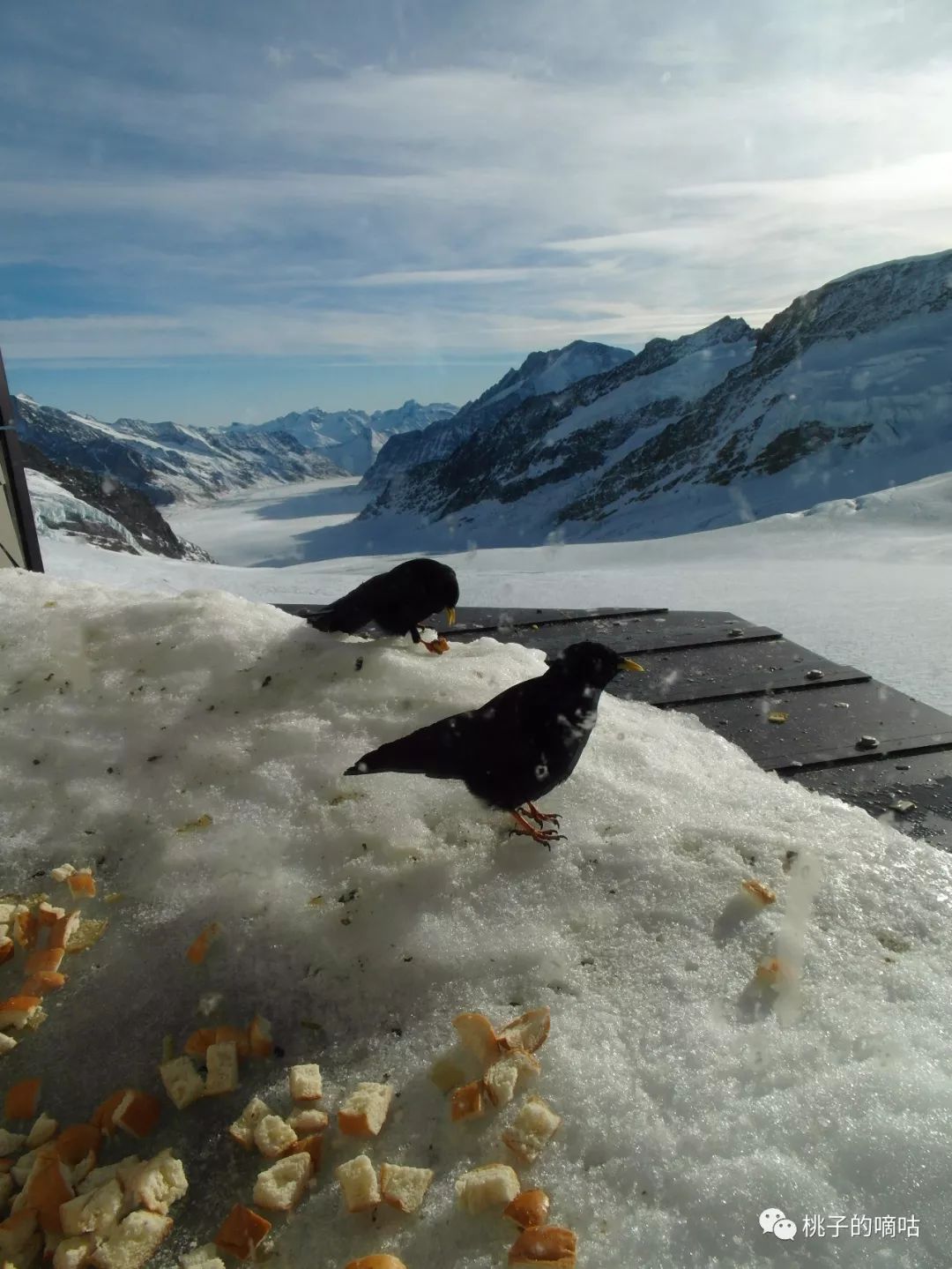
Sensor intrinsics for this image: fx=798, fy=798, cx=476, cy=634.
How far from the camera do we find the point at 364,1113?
A: 1525mm

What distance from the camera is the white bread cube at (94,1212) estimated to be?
1.39 metres

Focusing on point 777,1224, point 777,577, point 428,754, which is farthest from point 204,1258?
point 777,577

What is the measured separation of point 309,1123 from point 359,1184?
0.54ft

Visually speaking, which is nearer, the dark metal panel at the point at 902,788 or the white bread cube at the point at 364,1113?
the white bread cube at the point at 364,1113

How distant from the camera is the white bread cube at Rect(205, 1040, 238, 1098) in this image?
1.60 meters

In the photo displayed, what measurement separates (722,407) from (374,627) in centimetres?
12787

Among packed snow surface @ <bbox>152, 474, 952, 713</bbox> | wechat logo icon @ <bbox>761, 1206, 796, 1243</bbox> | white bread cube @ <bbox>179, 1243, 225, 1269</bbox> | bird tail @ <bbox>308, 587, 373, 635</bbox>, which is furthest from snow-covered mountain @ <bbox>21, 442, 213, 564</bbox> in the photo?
wechat logo icon @ <bbox>761, 1206, 796, 1243</bbox>

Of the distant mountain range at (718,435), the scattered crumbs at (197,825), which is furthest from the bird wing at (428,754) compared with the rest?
the distant mountain range at (718,435)

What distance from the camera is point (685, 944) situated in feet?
6.22

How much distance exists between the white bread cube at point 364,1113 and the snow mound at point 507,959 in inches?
1.3

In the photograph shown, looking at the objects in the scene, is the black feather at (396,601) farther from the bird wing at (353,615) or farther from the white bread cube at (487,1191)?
the white bread cube at (487,1191)

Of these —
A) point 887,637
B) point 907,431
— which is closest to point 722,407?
point 907,431

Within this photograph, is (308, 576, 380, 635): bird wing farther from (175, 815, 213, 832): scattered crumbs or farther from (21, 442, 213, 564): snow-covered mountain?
(21, 442, 213, 564): snow-covered mountain

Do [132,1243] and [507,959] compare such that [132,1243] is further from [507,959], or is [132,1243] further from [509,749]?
[509,749]
